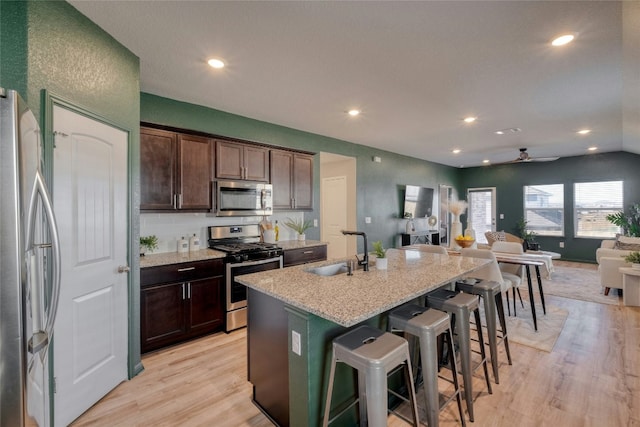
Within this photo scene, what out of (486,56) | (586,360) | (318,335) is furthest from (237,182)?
(586,360)

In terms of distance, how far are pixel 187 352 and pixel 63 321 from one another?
1.24m

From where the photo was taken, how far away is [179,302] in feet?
9.51

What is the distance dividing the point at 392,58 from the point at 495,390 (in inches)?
108

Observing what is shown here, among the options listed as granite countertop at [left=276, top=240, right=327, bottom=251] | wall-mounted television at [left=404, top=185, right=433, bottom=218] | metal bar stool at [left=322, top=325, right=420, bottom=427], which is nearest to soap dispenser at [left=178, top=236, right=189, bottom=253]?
granite countertop at [left=276, top=240, right=327, bottom=251]

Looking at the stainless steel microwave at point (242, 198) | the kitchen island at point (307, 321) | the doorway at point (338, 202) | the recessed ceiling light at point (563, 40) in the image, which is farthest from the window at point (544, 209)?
the stainless steel microwave at point (242, 198)

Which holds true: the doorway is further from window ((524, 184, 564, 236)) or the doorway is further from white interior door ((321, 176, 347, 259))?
window ((524, 184, 564, 236))

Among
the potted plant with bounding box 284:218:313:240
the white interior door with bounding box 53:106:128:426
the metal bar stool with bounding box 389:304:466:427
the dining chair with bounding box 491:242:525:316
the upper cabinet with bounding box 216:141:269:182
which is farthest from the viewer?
the potted plant with bounding box 284:218:313:240

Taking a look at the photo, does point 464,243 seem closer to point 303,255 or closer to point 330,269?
point 303,255

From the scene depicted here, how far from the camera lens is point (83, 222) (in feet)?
6.55

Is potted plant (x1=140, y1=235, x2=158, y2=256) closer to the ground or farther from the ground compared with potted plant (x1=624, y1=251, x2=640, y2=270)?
farther from the ground

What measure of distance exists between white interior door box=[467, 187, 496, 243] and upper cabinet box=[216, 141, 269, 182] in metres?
6.96

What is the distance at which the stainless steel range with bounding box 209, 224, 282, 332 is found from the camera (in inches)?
127

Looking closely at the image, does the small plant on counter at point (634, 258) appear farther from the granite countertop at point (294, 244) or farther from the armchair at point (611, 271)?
the granite countertop at point (294, 244)

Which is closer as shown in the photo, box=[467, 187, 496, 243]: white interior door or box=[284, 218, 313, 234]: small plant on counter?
box=[284, 218, 313, 234]: small plant on counter
